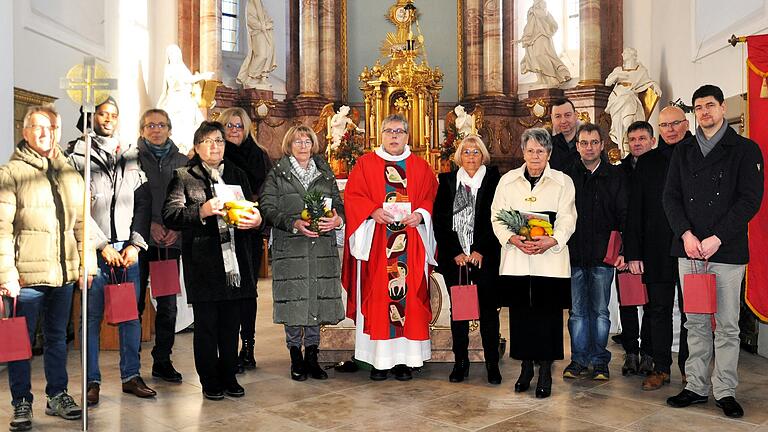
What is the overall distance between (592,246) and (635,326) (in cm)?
76

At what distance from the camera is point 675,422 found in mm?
4184

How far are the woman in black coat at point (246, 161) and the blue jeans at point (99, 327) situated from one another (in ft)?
2.78

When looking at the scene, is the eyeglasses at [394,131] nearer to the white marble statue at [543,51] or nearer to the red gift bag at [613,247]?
the red gift bag at [613,247]

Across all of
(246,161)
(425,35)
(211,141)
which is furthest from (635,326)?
(425,35)

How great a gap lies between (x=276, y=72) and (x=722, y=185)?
37.5 feet

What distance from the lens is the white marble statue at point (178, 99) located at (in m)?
10.8

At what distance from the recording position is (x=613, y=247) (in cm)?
516

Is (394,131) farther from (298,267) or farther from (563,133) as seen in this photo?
(563,133)

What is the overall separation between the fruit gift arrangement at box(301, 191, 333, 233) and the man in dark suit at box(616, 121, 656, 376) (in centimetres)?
210

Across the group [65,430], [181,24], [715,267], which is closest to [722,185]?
[715,267]

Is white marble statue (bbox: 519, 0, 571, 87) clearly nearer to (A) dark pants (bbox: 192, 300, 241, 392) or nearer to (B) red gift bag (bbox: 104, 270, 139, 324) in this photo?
(A) dark pants (bbox: 192, 300, 241, 392)

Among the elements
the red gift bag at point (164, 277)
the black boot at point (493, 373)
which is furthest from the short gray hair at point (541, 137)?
the red gift bag at point (164, 277)

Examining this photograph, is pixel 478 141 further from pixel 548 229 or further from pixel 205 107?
pixel 205 107

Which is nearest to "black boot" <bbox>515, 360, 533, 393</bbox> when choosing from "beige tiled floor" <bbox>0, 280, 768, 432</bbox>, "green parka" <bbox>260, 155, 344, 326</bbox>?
"beige tiled floor" <bbox>0, 280, 768, 432</bbox>
